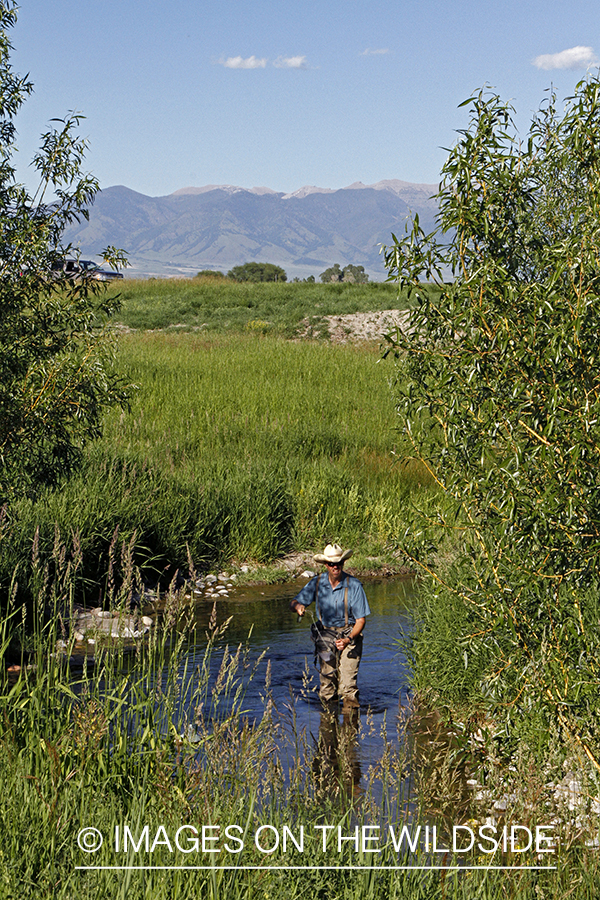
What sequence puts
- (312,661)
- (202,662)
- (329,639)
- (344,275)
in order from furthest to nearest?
(344,275) → (312,661) → (329,639) → (202,662)

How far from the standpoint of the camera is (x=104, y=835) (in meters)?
4.23

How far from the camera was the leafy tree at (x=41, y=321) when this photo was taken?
733 centimetres

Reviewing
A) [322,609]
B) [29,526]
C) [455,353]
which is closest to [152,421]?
[29,526]

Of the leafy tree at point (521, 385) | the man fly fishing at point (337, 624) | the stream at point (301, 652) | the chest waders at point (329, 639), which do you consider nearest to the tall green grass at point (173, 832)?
the leafy tree at point (521, 385)

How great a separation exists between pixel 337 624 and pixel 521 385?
4796mm

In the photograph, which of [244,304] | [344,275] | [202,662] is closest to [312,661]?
[202,662]

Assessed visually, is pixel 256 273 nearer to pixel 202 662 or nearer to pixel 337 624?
pixel 337 624

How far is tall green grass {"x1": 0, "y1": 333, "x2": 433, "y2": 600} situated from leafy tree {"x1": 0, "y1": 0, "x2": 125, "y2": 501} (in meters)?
1.82

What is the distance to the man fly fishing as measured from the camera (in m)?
8.91

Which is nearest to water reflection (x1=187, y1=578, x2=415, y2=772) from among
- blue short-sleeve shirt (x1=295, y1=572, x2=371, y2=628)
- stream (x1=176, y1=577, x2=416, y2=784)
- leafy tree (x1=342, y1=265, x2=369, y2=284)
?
stream (x1=176, y1=577, x2=416, y2=784)

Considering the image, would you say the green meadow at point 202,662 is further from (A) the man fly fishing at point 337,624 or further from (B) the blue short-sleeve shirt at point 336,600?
(B) the blue short-sleeve shirt at point 336,600

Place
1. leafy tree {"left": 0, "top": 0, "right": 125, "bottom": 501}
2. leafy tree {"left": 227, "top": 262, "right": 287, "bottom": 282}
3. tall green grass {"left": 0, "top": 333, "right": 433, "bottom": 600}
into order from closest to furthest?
leafy tree {"left": 0, "top": 0, "right": 125, "bottom": 501} → tall green grass {"left": 0, "top": 333, "right": 433, "bottom": 600} → leafy tree {"left": 227, "top": 262, "right": 287, "bottom": 282}

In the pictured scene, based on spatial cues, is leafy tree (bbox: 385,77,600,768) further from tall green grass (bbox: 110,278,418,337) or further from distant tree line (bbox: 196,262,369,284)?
distant tree line (bbox: 196,262,369,284)

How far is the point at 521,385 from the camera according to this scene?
4926 mm
